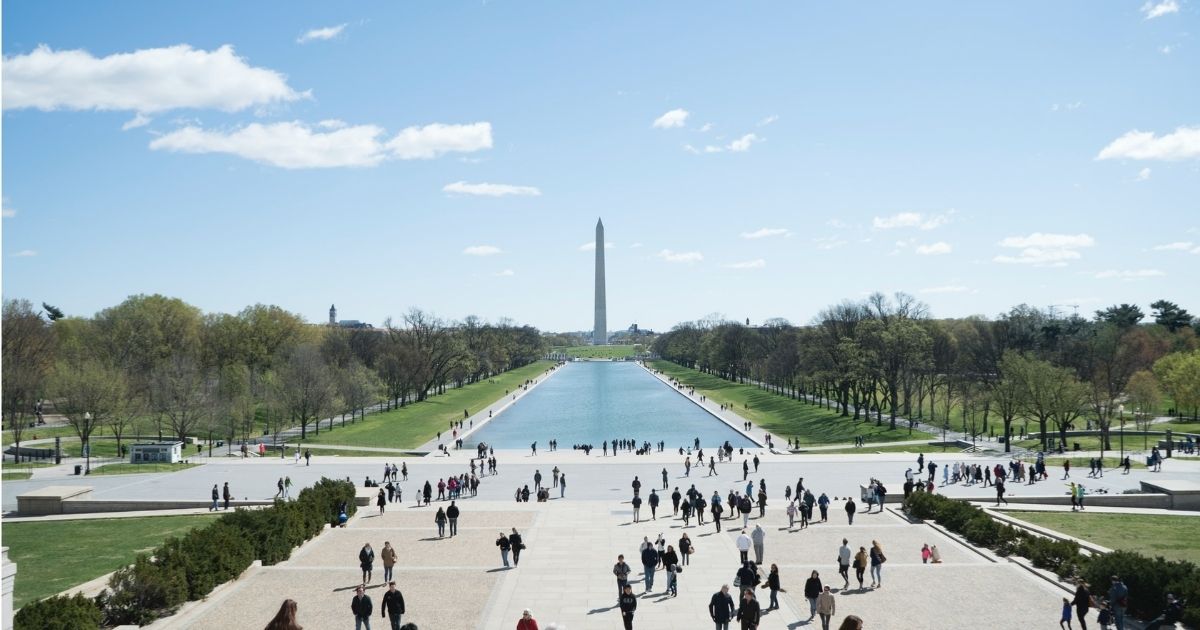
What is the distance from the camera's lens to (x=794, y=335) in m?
105

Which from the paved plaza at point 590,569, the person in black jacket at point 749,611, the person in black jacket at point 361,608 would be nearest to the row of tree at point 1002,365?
the paved plaza at point 590,569

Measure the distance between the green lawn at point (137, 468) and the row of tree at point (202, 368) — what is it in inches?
150

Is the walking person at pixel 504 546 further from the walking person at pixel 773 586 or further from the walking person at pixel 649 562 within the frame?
the walking person at pixel 773 586

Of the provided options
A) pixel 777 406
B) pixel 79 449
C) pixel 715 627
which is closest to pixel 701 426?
pixel 777 406

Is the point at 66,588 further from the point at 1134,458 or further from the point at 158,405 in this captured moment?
the point at 1134,458

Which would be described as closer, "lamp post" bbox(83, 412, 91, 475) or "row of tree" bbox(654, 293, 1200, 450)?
"lamp post" bbox(83, 412, 91, 475)

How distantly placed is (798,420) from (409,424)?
3687 centimetres

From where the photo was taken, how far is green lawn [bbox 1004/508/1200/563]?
2571cm

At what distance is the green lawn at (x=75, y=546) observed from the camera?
23.2m

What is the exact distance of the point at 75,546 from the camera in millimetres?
27672

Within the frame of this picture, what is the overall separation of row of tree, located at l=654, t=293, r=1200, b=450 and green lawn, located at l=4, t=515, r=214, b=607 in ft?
166

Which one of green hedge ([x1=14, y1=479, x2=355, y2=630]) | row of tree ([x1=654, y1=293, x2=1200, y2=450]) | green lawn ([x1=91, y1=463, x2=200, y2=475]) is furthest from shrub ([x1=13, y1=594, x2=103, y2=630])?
Result: row of tree ([x1=654, y1=293, x2=1200, y2=450])

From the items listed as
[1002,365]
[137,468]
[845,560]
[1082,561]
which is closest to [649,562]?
[845,560]

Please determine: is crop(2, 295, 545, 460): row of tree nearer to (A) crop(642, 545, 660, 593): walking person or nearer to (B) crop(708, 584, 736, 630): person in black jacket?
(A) crop(642, 545, 660, 593): walking person
